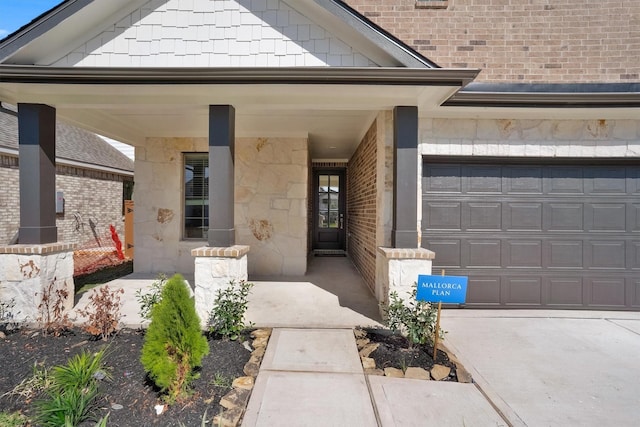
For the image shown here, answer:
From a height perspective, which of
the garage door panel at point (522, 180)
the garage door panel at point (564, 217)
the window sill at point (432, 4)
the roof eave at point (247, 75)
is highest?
the window sill at point (432, 4)

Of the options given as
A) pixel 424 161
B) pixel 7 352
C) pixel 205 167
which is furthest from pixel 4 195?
pixel 424 161

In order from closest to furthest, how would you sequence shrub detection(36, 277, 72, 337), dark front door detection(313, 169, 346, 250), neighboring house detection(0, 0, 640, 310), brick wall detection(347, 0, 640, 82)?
shrub detection(36, 277, 72, 337), neighboring house detection(0, 0, 640, 310), brick wall detection(347, 0, 640, 82), dark front door detection(313, 169, 346, 250)

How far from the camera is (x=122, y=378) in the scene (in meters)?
2.64

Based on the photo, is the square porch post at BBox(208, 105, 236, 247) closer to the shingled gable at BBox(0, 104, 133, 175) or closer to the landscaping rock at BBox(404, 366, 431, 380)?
the landscaping rock at BBox(404, 366, 431, 380)

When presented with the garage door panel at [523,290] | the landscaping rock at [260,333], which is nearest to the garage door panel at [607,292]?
the garage door panel at [523,290]

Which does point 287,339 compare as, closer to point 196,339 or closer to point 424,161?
point 196,339

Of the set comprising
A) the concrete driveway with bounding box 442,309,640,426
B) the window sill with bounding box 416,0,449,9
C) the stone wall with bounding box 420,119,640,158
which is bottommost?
the concrete driveway with bounding box 442,309,640,426

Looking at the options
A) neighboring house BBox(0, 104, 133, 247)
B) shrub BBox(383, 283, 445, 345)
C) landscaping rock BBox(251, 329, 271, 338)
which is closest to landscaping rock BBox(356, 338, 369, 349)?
shrub BBox(383, 283, 445, 345)

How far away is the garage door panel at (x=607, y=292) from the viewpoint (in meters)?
4.55

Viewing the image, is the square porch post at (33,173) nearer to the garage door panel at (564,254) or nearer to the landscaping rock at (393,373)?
the landscaping rock at (393,373)

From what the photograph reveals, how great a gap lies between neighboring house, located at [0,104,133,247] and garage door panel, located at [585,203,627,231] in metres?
12.8

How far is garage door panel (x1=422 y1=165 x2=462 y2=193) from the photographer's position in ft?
15.1

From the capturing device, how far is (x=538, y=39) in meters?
4.79

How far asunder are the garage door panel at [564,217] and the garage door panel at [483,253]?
850 mm
